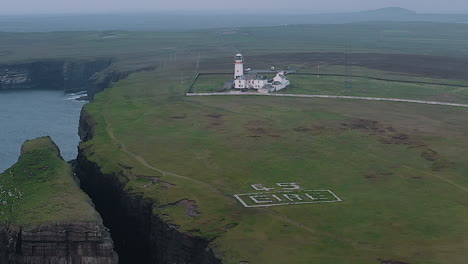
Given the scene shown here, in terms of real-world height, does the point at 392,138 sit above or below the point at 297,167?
below

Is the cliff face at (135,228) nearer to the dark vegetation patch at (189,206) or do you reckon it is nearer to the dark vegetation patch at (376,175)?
the dark vegetation patch at (189,206)

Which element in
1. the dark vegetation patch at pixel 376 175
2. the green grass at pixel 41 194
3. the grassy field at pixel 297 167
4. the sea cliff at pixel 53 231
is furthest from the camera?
the dark vegetation patch at pixel 376 175

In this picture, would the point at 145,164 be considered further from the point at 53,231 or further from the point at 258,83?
the point at 258,83

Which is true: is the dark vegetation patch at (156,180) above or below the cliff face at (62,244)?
above

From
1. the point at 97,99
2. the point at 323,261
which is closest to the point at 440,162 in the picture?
the point at 323,261

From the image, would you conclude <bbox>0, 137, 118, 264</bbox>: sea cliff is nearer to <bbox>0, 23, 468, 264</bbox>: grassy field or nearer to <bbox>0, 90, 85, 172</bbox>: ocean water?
<bbox>0, 23, 468, 264</bbox>: grassy field

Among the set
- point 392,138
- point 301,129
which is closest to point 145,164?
point 301,129

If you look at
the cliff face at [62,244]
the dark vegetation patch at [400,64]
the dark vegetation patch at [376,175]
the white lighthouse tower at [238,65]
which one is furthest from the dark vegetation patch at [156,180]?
the dark vegetation patch at [400,64]

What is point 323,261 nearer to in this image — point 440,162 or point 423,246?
point 423,246
